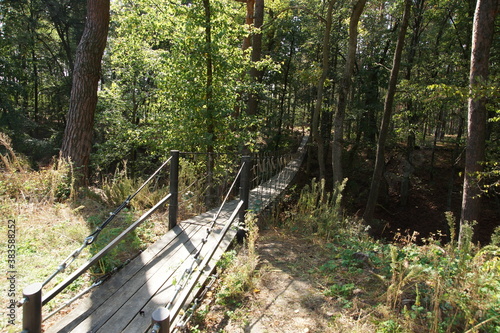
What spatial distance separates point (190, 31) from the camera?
16.7 feet

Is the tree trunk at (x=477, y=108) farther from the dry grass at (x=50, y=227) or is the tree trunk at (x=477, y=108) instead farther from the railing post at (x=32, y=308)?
the railing post at (x=32, y=308)

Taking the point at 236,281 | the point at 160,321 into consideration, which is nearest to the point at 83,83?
the point at 236,281

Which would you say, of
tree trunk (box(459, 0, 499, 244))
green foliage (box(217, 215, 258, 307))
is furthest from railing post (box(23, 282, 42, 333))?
tree trunk (box(459, 0, 499, 244))

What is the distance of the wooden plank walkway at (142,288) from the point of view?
6.64 feet

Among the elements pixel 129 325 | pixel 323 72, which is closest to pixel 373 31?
pixel 323 72

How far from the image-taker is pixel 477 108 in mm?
5113

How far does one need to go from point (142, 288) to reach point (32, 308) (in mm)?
1177

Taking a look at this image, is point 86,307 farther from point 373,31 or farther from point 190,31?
point 373,31

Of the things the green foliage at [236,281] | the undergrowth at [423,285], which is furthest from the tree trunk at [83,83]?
the undergrowth at [423,285]

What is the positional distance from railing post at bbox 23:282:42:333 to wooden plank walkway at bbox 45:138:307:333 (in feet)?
2.13

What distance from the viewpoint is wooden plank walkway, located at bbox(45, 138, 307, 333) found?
2.03 metres

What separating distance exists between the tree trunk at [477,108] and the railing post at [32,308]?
5878 mm

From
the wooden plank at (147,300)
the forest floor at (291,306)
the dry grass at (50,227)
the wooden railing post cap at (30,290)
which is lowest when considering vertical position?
the forest floor at (291,306)

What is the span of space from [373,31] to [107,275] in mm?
14555
